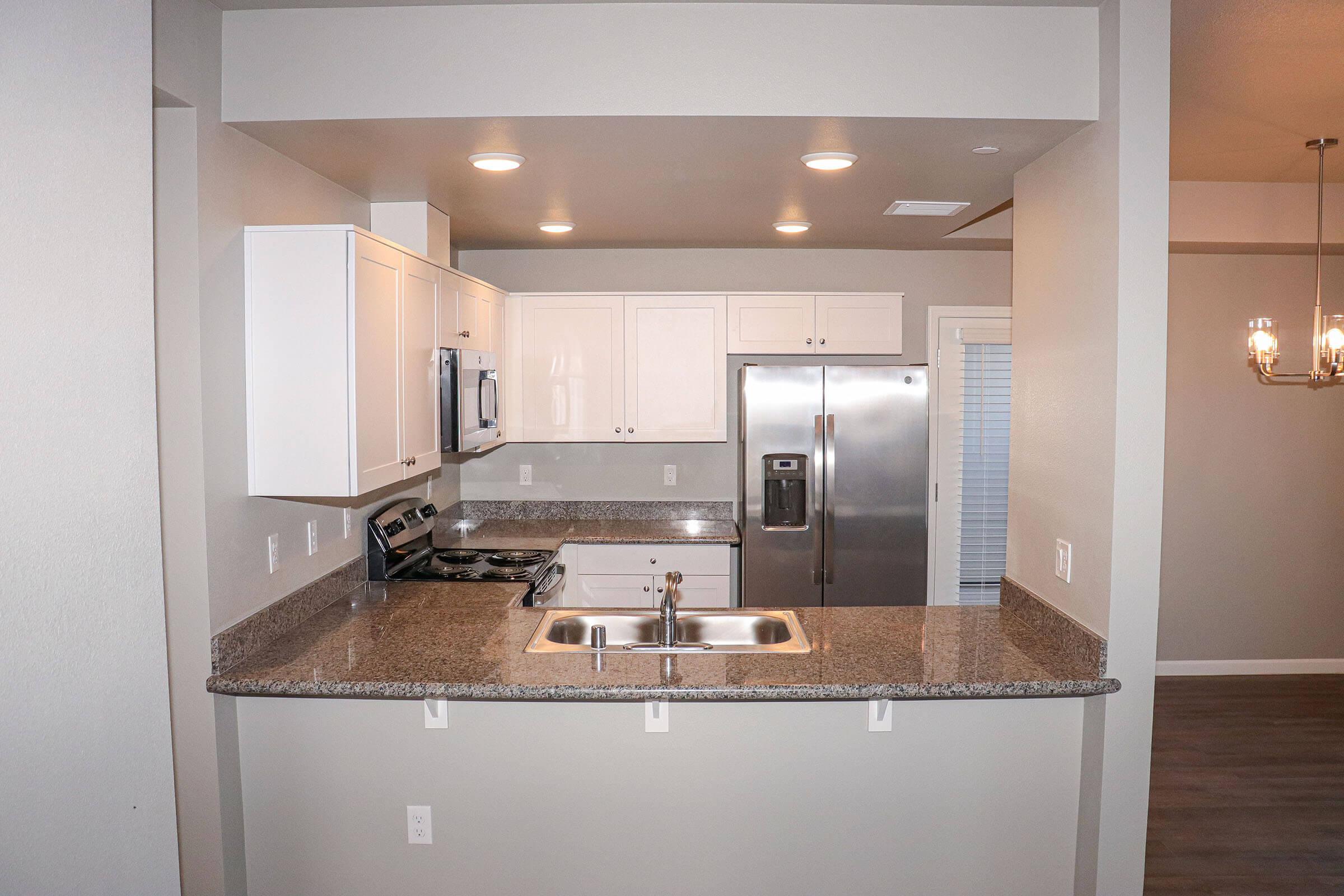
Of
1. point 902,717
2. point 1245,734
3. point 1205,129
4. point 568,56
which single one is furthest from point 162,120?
point 1245,734

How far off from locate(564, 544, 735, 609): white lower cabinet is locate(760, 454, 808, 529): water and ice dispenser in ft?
1.04

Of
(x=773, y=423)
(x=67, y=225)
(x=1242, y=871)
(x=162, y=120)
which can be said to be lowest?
(x=1242, y=871)

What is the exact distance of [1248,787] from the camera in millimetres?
3506

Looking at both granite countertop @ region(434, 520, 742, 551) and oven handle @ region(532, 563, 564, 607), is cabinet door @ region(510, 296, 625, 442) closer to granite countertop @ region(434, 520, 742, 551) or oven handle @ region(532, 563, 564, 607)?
granite countertop @ region(434, 520, 742, 551)

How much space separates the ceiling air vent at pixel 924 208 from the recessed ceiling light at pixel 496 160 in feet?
5.05

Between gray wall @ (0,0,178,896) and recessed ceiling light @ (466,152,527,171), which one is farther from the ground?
recessed ceiling light @ (466,152,527,171)

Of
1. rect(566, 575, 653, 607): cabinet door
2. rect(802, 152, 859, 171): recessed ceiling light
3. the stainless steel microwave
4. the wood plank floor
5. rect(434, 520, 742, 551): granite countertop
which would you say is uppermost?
rect(802, 152, 859, 171): recessed ceiling light

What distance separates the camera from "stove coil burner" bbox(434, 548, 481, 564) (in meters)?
3.78

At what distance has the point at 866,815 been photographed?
235 centimetres

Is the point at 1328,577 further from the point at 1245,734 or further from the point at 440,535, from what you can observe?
the point at 440,535

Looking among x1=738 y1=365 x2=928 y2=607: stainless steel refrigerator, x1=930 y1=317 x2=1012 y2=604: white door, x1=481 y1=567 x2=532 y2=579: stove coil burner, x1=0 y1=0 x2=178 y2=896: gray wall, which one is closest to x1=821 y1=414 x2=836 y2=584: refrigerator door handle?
x1=738 y1=365 x2=928 y2=607: stainless steel refrigerator

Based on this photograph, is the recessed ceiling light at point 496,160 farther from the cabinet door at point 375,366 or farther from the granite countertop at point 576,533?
the granite countertop at point 576,533

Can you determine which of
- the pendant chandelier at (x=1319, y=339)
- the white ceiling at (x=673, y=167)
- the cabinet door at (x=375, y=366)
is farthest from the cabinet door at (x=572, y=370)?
the pendant chandelier at (x=1319, y=339)

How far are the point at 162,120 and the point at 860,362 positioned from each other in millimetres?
3627
